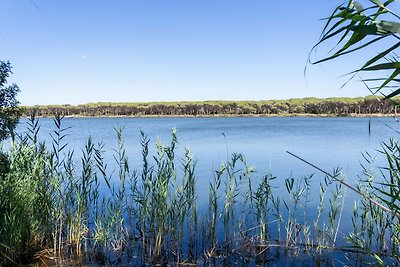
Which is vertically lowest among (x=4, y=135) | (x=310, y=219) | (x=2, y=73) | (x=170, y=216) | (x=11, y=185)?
(x=310, y=219)

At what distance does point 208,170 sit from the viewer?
1638cm

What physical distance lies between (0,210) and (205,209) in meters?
5.73

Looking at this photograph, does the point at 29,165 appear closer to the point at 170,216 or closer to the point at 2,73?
the point at 2,73

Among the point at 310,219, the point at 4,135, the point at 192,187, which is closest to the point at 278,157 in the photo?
the point at 310,219

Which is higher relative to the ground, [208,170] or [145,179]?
[145,179]

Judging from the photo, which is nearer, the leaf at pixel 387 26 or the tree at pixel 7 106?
the leaf at pixel 387 26

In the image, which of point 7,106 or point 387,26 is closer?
point 387,26

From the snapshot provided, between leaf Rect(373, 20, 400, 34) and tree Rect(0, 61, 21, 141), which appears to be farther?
tree Rect(0, 61, 21, 141)

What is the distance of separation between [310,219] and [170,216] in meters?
4.60

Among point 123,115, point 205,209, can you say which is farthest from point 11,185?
point 123,115

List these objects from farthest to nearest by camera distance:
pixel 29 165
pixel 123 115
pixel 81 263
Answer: pixel 123 115 < pixel 29 165 < pixel 81 263

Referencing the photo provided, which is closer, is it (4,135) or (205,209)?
(4,135)

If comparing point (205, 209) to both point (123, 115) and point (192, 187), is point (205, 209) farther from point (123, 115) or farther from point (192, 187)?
point (123, 115)

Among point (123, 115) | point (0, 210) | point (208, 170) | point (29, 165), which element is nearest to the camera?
point (0, 210)
